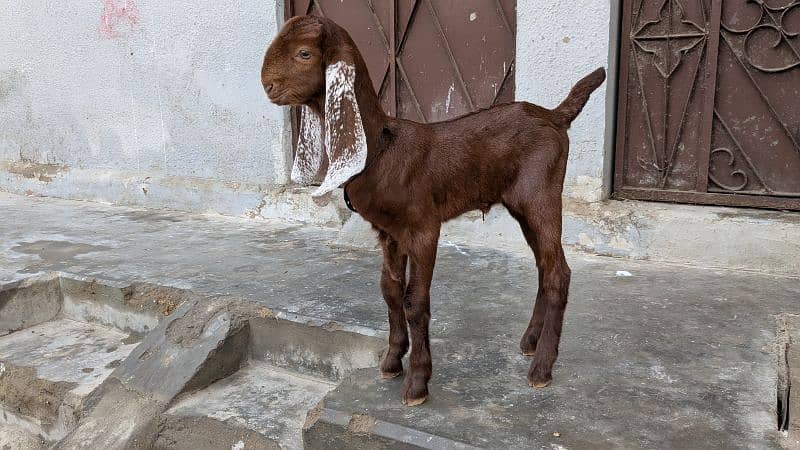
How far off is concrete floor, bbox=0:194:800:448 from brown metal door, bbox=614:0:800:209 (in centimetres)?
60

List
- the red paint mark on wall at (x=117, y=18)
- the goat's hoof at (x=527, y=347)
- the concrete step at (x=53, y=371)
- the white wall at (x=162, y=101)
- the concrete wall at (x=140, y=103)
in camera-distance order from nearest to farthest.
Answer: the goat's hoof at (x=527, y=347) → the concrete step at (x=53, y=371) → the white wall at (x=162, y=101) → the concrete wall at (x=140, y=103) → the red paint mark on wall at (x=117, y=18)

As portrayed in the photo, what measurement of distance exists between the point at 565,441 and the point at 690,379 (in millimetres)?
742

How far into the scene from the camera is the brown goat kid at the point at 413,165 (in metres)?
2.30

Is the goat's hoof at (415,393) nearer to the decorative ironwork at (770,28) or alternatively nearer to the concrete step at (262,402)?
the concrete step at (262,402)

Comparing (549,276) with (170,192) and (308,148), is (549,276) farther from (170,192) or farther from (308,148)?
(170,192)

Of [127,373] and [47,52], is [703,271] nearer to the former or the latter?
[127,373]

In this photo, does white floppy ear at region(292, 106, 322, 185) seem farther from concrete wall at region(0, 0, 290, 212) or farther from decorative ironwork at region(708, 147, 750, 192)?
concrete wall at region(0, 0, 290, 212)

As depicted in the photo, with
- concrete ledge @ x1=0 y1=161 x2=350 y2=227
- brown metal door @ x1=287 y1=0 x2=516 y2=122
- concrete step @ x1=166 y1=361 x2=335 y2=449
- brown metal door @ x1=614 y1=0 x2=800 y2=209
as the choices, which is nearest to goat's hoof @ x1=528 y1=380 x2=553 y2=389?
concrete step @ x1=166 y1=361 x2=335 y2=449

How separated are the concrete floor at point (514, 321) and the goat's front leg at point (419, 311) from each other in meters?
0.08

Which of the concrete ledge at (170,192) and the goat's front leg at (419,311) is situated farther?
the concrete ledge at (170,192)

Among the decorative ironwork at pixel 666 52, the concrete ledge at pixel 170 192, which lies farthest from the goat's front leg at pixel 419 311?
the concrete ledge at pixel 170 192

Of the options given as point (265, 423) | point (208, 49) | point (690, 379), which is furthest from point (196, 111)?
point (690, 379)

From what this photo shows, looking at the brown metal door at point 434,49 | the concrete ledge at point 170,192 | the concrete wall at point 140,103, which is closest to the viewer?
the brown metal door at point 434,49

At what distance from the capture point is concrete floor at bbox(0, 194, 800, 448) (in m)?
2.38
